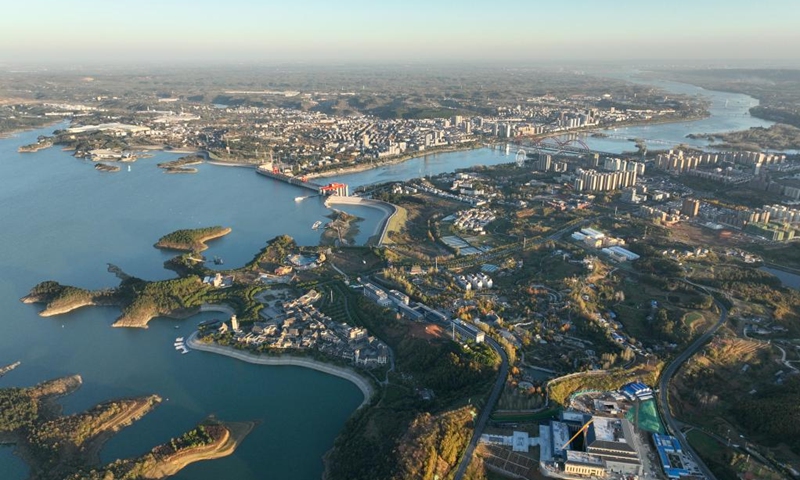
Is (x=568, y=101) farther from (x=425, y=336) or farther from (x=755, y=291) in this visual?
(x=425, y=336)

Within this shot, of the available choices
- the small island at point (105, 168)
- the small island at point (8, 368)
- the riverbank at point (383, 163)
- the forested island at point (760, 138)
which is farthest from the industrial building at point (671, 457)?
the forested island at point (760, 138)

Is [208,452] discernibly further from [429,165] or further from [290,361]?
[429,165]

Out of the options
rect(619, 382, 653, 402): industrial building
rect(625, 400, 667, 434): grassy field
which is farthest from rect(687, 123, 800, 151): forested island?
rect(625, 400, 667, 434): grassy field

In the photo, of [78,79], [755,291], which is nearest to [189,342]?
[755,291]

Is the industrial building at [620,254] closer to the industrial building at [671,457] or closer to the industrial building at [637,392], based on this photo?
the industrial building at [637,392]

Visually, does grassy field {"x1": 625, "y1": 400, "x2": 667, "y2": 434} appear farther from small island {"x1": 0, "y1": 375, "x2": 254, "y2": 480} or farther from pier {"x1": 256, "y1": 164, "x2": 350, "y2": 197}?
pier {"x1": 256, "y1": 164, "x2": 350, "y2": 197}
